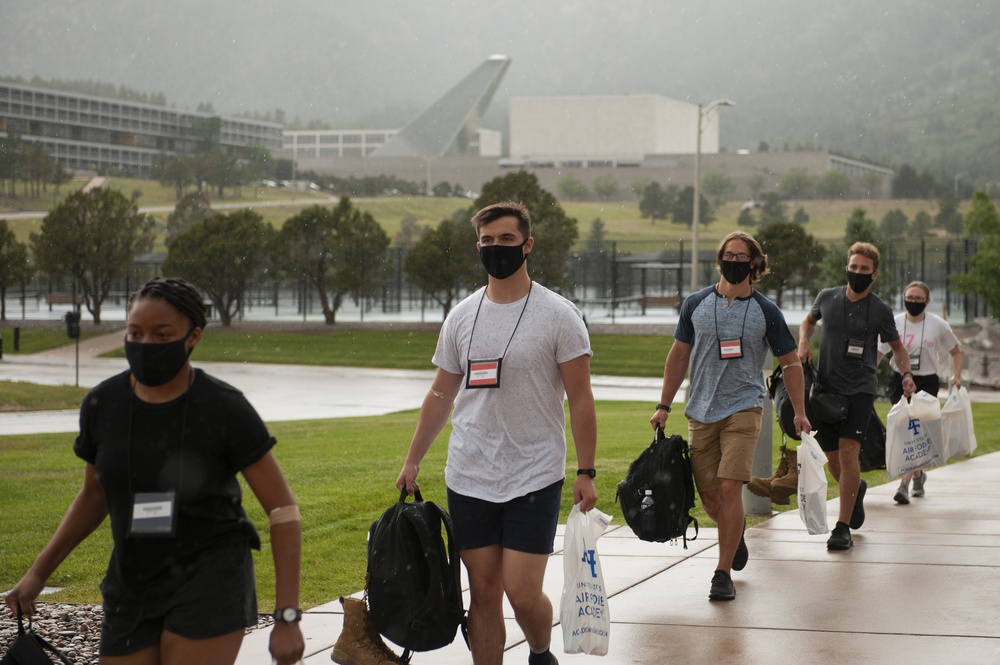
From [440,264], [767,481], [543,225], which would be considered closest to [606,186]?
[543,225]

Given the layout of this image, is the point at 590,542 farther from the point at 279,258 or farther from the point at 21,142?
the point at 21,142

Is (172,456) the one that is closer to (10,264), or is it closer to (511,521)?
(511,521)

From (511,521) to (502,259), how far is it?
889 millimetres

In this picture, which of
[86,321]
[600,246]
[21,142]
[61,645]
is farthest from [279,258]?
[21,142]

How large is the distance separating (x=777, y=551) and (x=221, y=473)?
490cm

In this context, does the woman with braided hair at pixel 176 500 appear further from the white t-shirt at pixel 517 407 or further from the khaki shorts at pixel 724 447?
the khaki shorts at pixel 724 447

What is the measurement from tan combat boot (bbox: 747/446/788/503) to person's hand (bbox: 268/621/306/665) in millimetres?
5326

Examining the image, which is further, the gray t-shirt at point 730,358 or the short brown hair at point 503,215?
the gray t-shirt at point 730,358

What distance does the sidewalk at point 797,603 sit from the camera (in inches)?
199

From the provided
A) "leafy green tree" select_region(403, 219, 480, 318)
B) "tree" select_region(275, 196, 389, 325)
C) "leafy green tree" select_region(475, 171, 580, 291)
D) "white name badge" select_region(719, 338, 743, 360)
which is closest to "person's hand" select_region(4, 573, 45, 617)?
"white name badge" select_region(719, 338, 743, 360)

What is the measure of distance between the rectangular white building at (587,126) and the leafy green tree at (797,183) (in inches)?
826

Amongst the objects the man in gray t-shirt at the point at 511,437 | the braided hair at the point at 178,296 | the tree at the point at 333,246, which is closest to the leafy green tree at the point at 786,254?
the tree at the point at 333,246

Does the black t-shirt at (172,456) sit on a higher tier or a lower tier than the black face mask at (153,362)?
lower

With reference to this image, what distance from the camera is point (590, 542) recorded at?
454 cm
